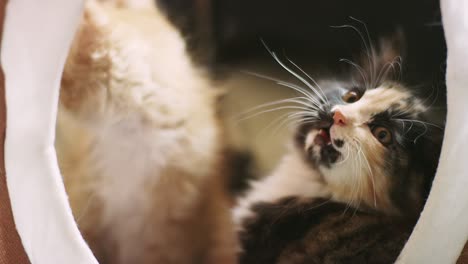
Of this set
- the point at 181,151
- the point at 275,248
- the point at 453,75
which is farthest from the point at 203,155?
the point at 453,75

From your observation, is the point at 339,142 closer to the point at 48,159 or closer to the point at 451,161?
the point at 451,161

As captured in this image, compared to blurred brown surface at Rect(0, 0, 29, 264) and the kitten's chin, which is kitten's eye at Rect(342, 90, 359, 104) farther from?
blurred brown surface at Rect(0, 0, 29, 264)

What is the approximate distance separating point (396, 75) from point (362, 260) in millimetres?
197

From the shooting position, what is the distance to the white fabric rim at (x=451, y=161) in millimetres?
531

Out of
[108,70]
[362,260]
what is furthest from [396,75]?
[108,70]

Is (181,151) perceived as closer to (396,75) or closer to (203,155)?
(203,155)

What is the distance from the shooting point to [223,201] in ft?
1.89

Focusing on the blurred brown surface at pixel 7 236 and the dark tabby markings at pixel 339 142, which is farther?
the blurred brown surface at pixel 7 236

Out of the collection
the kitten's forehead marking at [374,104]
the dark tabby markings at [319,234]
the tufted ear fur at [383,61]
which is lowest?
the dark tabby markings at [319,234]

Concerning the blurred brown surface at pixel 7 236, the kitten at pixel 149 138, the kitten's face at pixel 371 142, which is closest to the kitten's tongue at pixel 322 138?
the kitten's face at pixel 371 142

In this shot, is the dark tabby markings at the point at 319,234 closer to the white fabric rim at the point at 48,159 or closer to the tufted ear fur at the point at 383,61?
the white fabric rim at the point at 48,159

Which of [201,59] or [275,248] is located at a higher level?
[201,59]

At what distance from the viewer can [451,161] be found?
21.1 inches

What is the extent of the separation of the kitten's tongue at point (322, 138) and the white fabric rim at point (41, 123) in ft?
0.97
